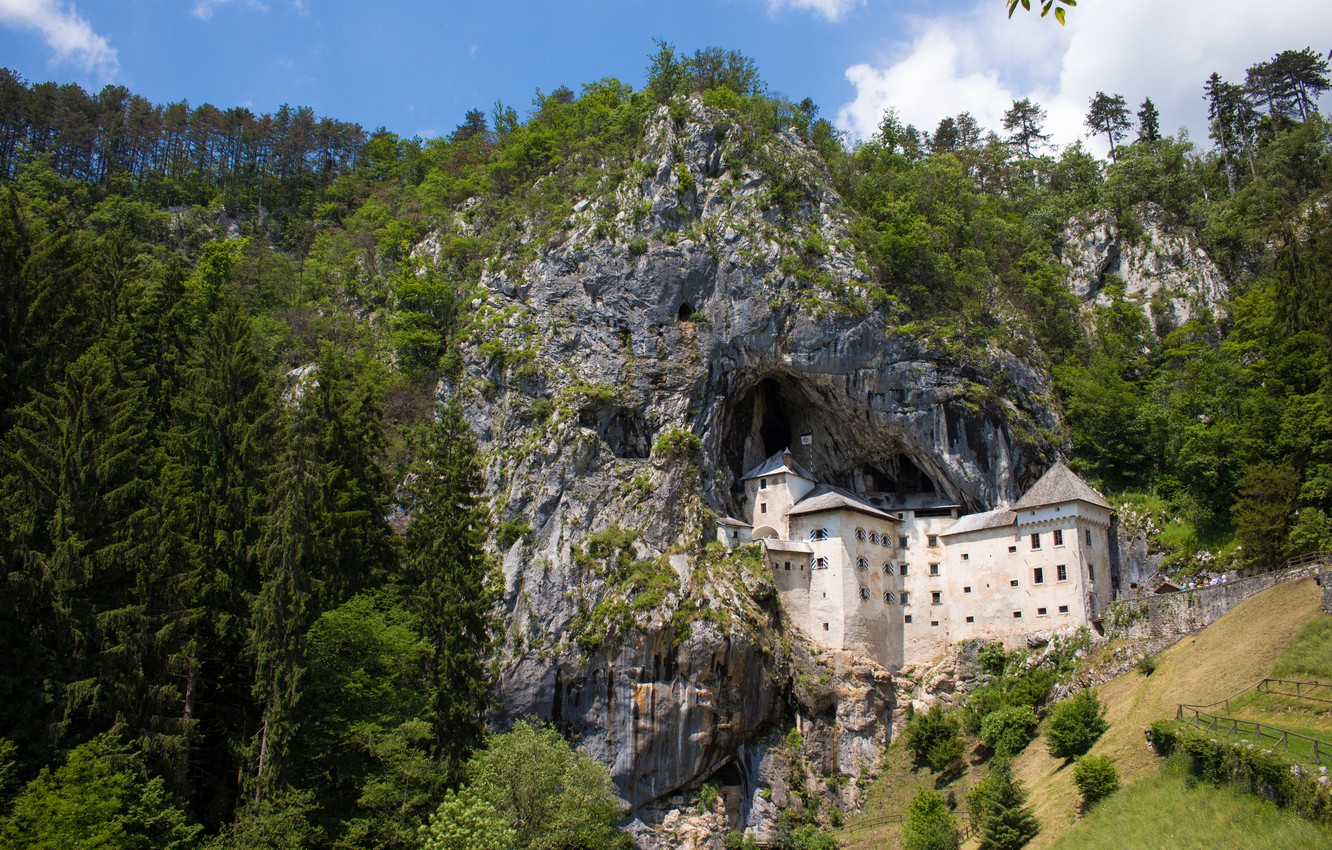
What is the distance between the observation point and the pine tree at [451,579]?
3581cm

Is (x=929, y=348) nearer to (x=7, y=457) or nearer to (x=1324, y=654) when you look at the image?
(x=1324, y=654)

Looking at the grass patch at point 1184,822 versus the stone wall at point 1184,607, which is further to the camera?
the stone wall at point 1184,607

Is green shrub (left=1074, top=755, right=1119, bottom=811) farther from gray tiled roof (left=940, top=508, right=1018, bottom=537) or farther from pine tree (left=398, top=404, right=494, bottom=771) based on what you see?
pine tree (left=398, top=404, right=494, bottom=771)

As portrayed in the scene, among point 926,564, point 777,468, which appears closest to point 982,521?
point 926,564

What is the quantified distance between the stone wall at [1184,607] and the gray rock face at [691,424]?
9389mm

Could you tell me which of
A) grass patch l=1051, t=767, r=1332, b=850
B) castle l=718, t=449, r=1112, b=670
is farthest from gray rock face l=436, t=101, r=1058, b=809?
grass patch l=1051, t=767, r=1332, b=850

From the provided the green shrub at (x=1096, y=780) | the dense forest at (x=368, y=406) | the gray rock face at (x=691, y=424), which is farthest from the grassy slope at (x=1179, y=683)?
the gray rock face at (x=691, y=424)

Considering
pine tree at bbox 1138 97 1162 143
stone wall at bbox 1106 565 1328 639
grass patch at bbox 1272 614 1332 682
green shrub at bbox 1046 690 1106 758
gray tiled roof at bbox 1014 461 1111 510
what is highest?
pine tree at bbox 1138 97 1162 143

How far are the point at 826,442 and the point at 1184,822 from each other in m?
30.1

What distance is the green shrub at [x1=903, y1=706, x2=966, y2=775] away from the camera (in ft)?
130

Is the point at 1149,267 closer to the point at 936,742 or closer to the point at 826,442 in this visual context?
the point at 826,442

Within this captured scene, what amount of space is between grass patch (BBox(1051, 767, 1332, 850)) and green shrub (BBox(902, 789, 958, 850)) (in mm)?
6425

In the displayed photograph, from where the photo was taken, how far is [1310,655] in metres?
28.0

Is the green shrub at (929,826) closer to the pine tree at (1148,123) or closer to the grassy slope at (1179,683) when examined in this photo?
the grassy slope at (1179,683)
